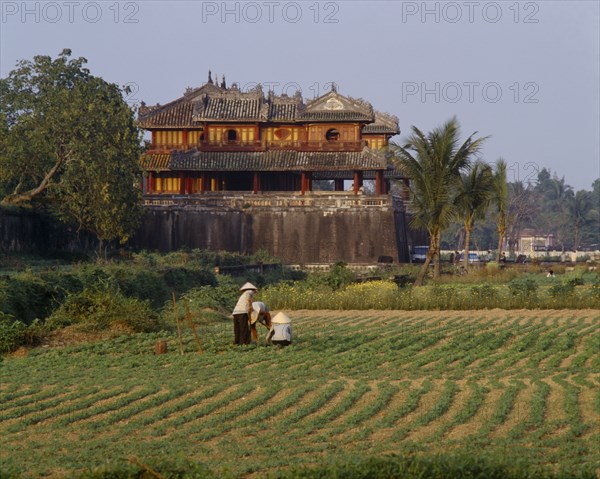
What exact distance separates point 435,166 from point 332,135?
787 inches

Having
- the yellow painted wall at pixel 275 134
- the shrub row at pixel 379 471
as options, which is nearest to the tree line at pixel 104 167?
the yellow painted wall at pixel 275 134

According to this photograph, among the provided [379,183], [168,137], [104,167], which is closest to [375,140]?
[379,183]

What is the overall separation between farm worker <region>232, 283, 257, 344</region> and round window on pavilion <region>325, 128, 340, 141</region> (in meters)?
42.2

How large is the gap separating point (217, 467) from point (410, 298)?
840 inches

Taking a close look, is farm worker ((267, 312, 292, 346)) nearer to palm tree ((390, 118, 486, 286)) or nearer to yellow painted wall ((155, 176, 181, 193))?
palm tree ((390, 118, 486, 286))

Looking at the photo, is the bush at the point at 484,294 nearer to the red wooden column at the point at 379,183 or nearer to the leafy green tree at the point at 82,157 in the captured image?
the leafy green tree at the point at 82,157

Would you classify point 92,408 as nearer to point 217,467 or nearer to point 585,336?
point 217,467

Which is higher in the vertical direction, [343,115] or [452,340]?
[343,115]

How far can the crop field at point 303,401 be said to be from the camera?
1195cm

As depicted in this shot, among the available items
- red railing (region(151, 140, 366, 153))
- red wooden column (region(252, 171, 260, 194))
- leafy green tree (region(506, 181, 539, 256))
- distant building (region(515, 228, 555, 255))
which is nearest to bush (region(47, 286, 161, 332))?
red wooden column (region(252, 171, 260, 194))

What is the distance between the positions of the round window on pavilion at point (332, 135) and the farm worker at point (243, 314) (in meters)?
42.2

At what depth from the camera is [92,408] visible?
14.6m

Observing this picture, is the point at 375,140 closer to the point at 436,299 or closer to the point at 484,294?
the point at 484,294

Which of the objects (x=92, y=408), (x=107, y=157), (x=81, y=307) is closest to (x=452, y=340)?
(x=81, y=307)
